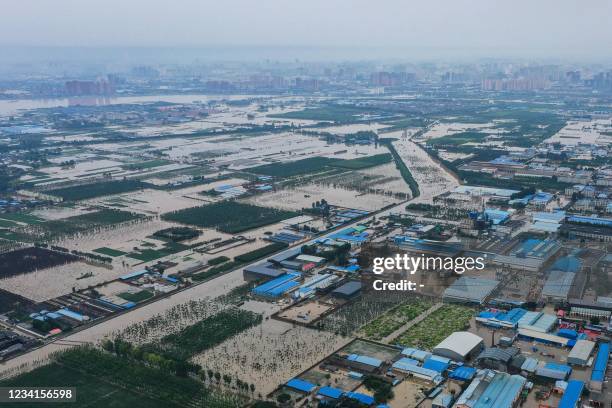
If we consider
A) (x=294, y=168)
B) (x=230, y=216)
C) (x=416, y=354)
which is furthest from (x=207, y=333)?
(x=294, y=168)

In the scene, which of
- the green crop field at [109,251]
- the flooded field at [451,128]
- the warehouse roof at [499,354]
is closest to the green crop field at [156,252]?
the green crop field at [109,251]

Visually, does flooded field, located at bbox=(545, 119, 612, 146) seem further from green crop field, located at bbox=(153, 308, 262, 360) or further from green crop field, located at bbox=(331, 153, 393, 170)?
green crop field, located at bbox=(153, 308, 262, 360)

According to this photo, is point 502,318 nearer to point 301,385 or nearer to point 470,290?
point 470,290

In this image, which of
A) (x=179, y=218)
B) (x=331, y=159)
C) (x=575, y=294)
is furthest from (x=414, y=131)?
(x=575, y=294)

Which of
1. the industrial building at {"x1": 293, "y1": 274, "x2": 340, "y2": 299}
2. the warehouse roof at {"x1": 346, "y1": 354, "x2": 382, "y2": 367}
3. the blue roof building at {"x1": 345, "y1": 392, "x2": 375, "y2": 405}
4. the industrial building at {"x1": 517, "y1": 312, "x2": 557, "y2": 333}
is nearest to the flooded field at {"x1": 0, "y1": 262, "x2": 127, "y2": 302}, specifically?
the industrial building at {"x1": 293, "y1": 274, "x2": 340, "y2": 299}

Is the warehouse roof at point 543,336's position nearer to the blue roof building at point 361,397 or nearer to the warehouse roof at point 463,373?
the warehouse roof at point 463,373

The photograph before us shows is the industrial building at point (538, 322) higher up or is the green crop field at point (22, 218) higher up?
the green crop field at point (22, 218)
